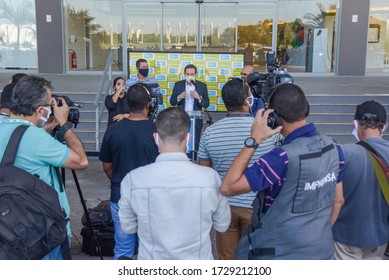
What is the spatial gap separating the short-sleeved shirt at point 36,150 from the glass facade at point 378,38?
13763 mm

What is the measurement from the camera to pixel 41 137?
8.20 ft

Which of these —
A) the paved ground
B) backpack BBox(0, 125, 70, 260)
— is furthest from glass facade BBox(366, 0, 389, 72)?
backpack BBox(0, 125, 70, 260)

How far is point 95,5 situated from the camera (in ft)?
48.0

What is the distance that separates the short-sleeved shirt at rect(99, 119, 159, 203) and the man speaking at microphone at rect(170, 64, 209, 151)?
11.2 feet

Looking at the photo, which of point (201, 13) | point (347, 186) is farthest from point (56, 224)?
point (201, 13)

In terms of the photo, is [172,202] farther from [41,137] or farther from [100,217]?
[100,217]

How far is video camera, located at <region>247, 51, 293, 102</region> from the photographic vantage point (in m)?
3.15

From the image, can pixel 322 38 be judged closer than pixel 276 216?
No

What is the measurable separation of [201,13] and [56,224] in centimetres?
1249

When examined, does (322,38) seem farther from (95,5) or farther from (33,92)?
(33,92)

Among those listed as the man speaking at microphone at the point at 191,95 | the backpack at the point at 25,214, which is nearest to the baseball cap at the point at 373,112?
the backpack at the point at 25,214

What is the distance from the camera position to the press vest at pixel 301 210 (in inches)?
86.7

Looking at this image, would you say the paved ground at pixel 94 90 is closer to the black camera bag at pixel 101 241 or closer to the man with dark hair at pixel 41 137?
the black camera bag at pixel 101 241

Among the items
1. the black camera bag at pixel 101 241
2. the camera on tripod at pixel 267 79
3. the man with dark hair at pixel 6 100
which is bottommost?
the black camera bag at pixel 101 241
